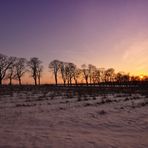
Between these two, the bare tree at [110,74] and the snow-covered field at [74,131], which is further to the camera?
the bare tree at [110,74]

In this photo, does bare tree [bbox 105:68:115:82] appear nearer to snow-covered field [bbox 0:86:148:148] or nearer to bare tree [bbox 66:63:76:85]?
bare tree [bbox 66:63:76:85]

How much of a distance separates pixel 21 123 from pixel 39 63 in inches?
3120

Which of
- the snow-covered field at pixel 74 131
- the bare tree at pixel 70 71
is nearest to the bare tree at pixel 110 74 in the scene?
the bare tree at pixel 70 71

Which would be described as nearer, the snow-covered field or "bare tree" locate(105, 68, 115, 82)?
the snow-covered field

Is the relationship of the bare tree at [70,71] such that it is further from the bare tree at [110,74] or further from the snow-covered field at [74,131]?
the snow-covered field at [74,131]

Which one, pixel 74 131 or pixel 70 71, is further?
pixel 70 71

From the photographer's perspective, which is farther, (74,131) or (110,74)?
(110,74)

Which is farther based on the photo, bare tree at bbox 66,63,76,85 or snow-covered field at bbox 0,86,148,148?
bare tree at bbox 66,63,76,85

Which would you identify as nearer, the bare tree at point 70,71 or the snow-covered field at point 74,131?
the snow-covered field at point 74,131

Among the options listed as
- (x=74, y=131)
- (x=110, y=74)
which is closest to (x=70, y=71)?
(x=110, y=74)

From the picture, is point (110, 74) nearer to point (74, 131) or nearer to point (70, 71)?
point (70, 71)

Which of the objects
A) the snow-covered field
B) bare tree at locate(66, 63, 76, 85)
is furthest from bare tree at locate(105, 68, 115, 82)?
the snow-covered field

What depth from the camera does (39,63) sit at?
87.8 meters

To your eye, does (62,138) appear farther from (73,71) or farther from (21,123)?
(73,71)
